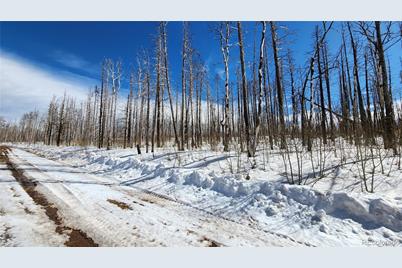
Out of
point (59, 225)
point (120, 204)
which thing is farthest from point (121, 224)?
point (120, 204)

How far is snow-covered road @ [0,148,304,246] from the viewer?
10.8 ft

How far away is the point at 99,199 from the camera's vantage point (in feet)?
17.9

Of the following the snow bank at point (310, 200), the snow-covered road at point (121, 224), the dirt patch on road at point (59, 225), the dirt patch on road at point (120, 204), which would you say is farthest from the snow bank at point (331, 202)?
the dirt patch on road at point (59, 225)

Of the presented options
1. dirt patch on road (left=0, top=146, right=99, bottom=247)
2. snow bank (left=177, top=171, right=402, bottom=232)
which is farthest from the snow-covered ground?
dirt patch on road (left=0, top=146, right=99, bottom=247)

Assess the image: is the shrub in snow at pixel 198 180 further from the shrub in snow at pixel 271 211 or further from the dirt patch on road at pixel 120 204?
the dirt patch on road at pixel 120 204

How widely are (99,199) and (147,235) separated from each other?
2.59m

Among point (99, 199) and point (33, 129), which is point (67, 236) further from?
point (33, 129)

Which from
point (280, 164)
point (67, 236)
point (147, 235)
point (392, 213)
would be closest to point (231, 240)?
point (147, 235)

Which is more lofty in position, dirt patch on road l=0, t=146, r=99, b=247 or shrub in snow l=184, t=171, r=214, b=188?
shrub in snow l=184, t=171, r=214, b=188

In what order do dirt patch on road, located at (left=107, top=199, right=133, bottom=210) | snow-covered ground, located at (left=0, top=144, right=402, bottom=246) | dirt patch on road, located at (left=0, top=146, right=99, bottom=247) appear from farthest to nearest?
1. dirt patch on road, located at (left=107, top=199, right=133, bottom=210)
2. snow-covered ground, located at (left=0, top=144, right=402, bottom=246)
3. dirt patch on road, located at (left=0, top=146, right=99, bottom=247)

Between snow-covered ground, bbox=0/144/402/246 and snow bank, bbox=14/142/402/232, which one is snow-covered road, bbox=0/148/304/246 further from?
snow bank, bbox=14/142/402/232

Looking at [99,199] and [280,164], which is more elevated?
[280,164]

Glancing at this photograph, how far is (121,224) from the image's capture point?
3834 mm

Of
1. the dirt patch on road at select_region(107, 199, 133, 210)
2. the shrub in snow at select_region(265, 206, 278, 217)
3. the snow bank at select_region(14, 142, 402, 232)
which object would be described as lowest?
the shrub in snow at select_region(265, 206, 278, 217)
